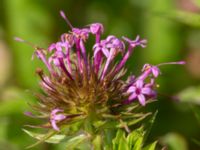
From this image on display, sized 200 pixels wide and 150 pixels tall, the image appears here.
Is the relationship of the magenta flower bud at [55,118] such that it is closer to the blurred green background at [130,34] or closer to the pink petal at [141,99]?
the pink petal at [141,99]

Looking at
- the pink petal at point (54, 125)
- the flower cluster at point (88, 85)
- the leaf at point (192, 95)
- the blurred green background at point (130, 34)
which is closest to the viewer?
the pink petal at point (54, 125)

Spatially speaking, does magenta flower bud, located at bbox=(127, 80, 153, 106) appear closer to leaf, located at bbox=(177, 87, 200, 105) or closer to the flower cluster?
the flower cluster

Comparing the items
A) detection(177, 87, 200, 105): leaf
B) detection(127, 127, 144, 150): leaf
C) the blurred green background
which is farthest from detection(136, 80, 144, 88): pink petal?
the blurred green background

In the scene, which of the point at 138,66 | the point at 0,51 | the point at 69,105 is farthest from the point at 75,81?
the point at 0,51

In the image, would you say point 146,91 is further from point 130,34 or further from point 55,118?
point 130,34

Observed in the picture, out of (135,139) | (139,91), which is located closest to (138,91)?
(139,91)

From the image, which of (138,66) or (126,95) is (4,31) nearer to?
(138,66)

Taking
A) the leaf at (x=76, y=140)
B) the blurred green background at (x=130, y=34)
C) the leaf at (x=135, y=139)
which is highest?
the blurred green background at (x=130, y=34)

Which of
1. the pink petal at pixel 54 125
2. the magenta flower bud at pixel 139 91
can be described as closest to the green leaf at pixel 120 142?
the magenta flower bud at pixel 139 91

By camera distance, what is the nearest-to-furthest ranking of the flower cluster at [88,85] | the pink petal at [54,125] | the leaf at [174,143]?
the pink petal at [54,125] → the flower cluster at [88,85] → the leaf at [174,143]
